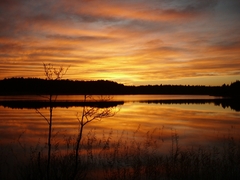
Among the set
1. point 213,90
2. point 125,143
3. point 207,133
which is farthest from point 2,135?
point 213,90

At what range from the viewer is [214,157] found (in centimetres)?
1388

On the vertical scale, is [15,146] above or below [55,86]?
below

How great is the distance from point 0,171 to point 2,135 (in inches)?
398

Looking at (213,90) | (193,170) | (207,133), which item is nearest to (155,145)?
(193,170)

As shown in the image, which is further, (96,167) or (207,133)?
(207,133)

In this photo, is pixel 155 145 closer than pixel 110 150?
No

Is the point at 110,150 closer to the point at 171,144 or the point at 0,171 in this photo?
the point at 171,144

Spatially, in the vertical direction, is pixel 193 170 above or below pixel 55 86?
below

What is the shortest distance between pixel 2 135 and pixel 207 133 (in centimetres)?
1586

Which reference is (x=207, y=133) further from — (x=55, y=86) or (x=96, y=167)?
(x=55, y=86)

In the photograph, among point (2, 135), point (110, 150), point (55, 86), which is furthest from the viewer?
point (2, 135)

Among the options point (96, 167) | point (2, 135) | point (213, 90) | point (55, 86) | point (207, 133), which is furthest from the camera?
point (213, 90)

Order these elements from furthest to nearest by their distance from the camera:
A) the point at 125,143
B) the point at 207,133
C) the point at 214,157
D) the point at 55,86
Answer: the point at 207,133, the point at 125,143, the point at 214,157, the point at 55,86

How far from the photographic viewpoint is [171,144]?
17453mm
